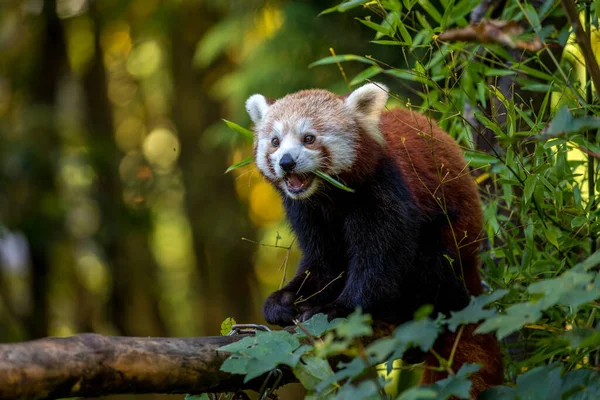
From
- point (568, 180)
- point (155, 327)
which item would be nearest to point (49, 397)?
point (568, 180)

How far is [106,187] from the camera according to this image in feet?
28.3

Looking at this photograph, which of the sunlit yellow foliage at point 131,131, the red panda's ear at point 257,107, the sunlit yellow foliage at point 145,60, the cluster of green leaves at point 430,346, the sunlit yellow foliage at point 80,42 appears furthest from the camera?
the sunlit yellow foliage at point 131,131

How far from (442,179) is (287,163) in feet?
2.44

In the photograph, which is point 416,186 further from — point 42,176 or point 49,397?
point 42,176

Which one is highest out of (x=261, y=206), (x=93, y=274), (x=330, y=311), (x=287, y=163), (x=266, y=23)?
(x=266, y=23)

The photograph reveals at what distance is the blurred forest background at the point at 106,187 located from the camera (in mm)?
7938

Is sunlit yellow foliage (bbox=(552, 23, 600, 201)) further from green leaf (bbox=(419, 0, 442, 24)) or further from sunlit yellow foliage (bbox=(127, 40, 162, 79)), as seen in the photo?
sunlit yellow foliage (bbox=(127, 40, 162, 79))

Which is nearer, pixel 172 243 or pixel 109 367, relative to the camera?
pixel 109 367

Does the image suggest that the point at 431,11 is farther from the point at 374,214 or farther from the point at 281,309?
the point at 281,309

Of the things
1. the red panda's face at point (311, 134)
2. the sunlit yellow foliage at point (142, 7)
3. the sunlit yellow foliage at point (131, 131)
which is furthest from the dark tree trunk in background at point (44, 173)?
the red panda's face at point (311, 134)

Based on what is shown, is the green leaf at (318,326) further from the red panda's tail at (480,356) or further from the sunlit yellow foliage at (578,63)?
the sunlit yellow foliage at (578,63)

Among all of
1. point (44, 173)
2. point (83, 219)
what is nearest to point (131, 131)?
point (83, 219)

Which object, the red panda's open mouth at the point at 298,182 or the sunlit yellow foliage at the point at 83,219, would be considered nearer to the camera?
the red panda's open mouth at the point at 298,182

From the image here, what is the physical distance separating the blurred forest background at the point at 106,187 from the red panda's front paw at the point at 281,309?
384 cm
